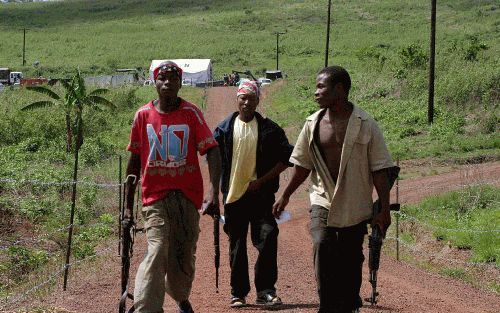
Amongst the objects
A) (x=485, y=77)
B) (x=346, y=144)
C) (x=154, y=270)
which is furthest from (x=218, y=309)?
(x=485, y=77)

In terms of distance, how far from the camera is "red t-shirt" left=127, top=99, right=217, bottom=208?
6641mm

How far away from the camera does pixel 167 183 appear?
665 cm

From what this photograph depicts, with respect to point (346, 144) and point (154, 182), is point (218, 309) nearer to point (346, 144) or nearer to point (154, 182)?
point (154, 182)

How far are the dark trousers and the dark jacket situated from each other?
1645 mm

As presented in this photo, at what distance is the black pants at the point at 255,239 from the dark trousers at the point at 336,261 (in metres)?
1.65

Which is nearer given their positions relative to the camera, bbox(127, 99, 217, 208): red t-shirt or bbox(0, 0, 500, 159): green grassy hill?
bbox(127, 99, 217, 208): red t-shirt

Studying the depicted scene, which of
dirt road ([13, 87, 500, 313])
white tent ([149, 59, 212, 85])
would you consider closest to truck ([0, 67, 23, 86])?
white tent ([149, 59, 212, 85])

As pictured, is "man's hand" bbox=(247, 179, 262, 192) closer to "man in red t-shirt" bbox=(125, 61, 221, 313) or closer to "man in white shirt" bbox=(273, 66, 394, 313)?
"man in red t-shirt" bbox=(125, 61, 221, 313)

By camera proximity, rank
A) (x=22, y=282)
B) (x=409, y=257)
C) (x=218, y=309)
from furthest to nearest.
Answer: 1. (x=409, y=257)
2. (x=22, y=282)
3. (x=218, y=309)

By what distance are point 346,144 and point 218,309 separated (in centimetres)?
234

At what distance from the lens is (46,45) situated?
9175 cm

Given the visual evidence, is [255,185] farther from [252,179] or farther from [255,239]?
[255,239]

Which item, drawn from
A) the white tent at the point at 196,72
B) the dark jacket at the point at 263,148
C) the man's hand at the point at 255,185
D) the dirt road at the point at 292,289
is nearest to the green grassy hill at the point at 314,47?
the white tent at the point at 196,72

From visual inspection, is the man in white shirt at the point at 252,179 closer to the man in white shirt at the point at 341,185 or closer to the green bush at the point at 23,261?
the man in white shirt at the point at 341,185
